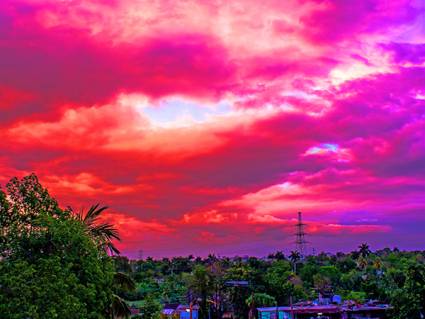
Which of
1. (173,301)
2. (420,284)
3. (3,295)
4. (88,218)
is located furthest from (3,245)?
(173,301)

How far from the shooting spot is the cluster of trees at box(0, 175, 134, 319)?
19516mm

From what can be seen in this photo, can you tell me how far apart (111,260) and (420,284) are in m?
32.3

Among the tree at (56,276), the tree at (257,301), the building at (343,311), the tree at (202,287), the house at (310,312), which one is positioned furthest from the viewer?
the tree at (202,287)

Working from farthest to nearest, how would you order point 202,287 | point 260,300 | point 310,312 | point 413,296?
point 202,287
point 260,300
point 310,312
point 413,296

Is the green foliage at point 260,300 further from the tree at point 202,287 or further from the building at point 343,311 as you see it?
the building at point 343,311

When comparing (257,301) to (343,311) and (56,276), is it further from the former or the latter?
(56,276)

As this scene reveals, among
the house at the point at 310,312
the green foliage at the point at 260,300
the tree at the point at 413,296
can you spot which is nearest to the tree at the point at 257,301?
the green foliage at the point at 260,300

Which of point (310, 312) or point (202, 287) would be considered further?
point (202, 287)

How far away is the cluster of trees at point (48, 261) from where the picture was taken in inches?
768

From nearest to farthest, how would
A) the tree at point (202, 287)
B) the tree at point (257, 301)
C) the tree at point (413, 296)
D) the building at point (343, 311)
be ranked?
the tree at point (413, 296), the building at point (343, 311), the tree at point (257, 301), the tree at point (202, 287)

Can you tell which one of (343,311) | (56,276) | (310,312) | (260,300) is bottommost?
(310,312)

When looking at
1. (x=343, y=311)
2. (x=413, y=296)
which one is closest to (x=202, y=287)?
(x=343, y=311)

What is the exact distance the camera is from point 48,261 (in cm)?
2106

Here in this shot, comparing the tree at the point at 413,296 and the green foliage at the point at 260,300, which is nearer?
the tree at the point at 413,296
